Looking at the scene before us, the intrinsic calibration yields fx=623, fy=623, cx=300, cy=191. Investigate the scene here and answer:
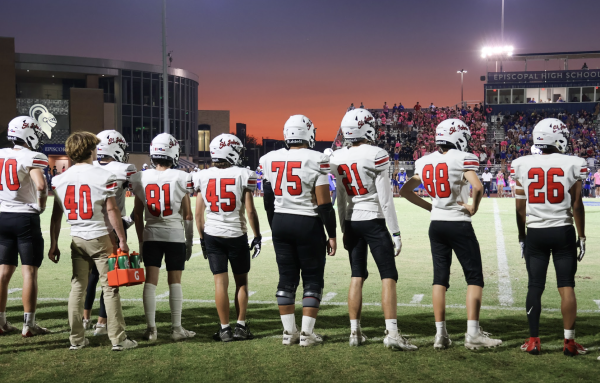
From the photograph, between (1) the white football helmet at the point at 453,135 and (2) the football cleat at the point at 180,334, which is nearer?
(1) the white football helmet at the point at 453,135

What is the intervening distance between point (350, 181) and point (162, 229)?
5.81 ft

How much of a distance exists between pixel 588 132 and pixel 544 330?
41542 millimetres

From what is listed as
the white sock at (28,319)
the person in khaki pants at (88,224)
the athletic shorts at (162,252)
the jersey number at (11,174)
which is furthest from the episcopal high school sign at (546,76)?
the white sock at (28,319)

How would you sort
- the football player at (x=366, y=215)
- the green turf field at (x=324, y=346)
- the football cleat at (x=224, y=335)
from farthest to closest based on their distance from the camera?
the football cleat at (x=224, y=335) → the football player at (x=366, y=215) → the green turf field at (x=324, y=346)

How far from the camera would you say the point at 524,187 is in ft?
17.1

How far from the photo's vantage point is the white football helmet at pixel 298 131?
5520 millimetres

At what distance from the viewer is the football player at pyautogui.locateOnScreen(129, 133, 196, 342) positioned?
18.6 ft

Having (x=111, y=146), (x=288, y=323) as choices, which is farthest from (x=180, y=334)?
(x=111, y=146)

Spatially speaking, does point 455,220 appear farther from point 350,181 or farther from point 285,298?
point 285,298

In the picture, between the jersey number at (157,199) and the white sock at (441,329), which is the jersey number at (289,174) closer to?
the jersey number at (157,199)

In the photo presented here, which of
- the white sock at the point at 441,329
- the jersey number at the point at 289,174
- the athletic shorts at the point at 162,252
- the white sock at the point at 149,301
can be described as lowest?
the white sock at the point at 441,329

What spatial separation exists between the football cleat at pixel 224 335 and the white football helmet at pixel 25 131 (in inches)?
102

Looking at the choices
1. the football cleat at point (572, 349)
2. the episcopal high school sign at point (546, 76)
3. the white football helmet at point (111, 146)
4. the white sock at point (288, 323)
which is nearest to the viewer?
the football cleat at point (572, 349)

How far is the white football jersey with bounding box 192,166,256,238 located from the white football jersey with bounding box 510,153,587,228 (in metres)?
2.40
